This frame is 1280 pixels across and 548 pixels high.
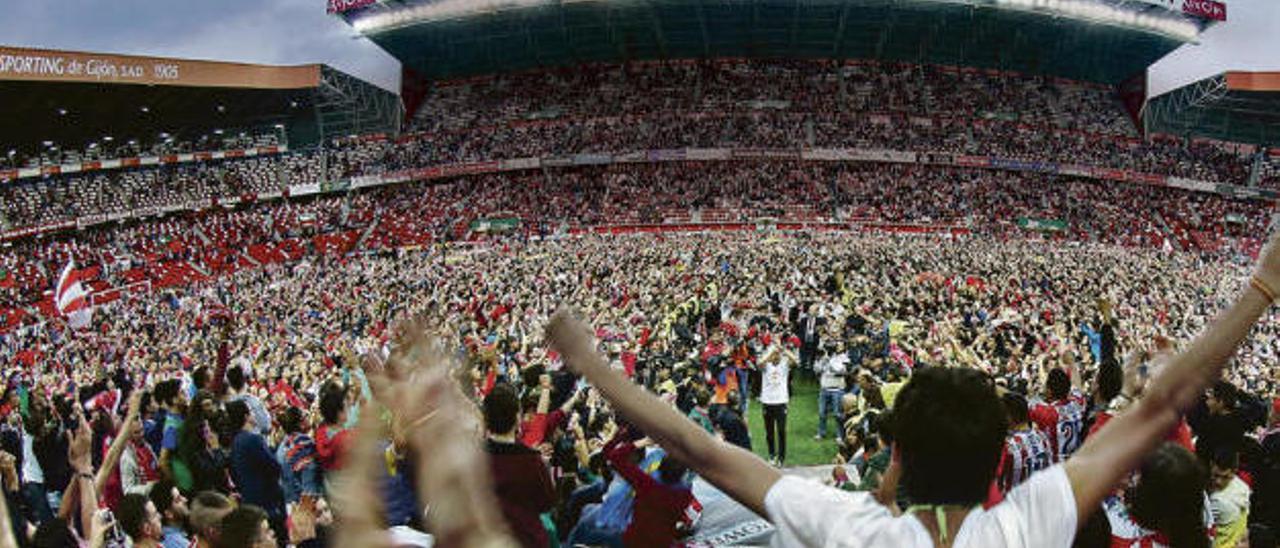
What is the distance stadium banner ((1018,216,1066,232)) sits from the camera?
42.8m

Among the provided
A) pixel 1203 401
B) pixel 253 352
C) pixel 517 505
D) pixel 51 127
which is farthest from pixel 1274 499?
pixel 51 127

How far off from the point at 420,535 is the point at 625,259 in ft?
75.4

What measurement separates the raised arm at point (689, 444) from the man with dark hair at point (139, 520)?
3.16 metres

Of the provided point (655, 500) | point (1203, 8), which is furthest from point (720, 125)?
point (655, 500)

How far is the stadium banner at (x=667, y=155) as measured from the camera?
4691 cm

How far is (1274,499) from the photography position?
4.63 metres

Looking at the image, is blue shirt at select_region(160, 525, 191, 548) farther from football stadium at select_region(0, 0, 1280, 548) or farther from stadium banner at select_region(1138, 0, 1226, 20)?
stadium banner at select_region(1138, 0, 1226, 20)

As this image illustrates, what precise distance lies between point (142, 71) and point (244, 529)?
4621 centimetres

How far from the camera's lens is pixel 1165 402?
1666 mm

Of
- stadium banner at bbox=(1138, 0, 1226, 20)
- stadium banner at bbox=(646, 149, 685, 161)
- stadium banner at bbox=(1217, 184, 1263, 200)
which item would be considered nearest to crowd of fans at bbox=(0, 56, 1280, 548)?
stadium banner at bbox=(646, 149, 685, 161)

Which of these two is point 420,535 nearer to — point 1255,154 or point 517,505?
point 517,505

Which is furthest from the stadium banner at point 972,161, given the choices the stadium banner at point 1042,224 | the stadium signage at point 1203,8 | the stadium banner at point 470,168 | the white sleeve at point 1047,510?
the white sleeve at point 1047,510

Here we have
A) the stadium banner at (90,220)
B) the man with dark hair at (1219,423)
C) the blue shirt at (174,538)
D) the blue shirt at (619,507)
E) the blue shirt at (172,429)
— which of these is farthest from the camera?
the stadium banner at (90,220)

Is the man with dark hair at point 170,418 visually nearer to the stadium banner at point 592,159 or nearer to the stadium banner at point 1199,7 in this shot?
the stadium banner at point 592,159
